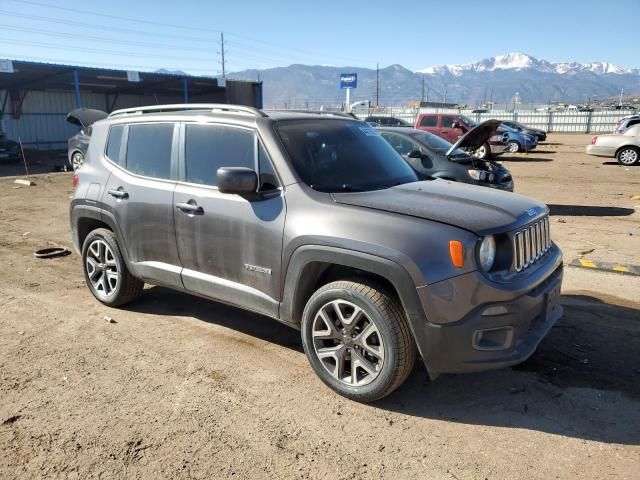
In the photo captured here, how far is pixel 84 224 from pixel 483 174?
6.56 meters

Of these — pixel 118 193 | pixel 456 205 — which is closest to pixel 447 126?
pixel 118 193

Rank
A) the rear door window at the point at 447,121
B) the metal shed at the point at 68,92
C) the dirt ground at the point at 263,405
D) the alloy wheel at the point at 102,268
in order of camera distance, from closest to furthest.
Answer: the dirt ground at the point at 263,405
the alloy wheel at the point at 102,268
the rear door window at the point at 447,121
the metal shed at the point at 68,92

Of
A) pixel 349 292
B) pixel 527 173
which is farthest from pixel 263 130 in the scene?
pixel 527 173

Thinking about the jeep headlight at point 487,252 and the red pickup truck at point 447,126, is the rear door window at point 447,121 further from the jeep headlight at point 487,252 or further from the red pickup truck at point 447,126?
the jeep headlight at point 487,252

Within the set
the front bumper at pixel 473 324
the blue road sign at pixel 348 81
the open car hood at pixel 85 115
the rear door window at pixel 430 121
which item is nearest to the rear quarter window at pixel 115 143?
the front bumper at pixel 473 324

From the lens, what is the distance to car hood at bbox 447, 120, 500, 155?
827cm

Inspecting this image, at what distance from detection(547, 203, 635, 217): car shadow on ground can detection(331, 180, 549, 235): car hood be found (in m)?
7.02

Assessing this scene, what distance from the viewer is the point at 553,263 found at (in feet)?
12.6

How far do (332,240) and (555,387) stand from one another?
1881 mm

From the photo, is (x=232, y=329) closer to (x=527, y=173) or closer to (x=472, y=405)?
(x=472, y=405)

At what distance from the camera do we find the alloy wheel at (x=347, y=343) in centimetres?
343

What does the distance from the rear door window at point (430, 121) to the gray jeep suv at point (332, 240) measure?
17.4 metres

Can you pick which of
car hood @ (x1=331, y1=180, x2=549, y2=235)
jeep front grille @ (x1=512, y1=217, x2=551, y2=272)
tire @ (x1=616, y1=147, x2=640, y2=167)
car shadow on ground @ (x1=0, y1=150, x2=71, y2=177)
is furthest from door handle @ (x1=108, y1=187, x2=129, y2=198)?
tire @ (x1=616, y1=147, x2=640, y2=167)

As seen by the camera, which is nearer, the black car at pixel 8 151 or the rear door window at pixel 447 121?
the black car at pixel 8 151
